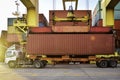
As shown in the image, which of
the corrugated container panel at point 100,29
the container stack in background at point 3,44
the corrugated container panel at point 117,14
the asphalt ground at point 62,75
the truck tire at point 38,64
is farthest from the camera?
the container stack in background at point 3,44

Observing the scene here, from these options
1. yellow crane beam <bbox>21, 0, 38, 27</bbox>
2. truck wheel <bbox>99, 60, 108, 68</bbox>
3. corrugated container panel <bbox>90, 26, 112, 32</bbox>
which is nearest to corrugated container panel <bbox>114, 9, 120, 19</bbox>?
yellow crane beam <bbox>21, 0, 38, 27</bbox>

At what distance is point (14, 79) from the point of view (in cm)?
1708

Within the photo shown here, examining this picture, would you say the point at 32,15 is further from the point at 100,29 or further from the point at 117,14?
the point at 117,14

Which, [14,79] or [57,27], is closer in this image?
[14,79]

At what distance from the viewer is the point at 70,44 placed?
3173 centimetres

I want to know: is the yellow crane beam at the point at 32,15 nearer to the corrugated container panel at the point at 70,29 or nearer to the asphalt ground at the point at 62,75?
the corrugated container panel at the point at 70,29

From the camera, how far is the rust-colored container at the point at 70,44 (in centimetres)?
3159

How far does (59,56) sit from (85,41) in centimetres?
268

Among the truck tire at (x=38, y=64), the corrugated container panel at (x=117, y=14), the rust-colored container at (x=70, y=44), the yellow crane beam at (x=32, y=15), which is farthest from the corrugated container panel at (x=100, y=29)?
the corrugated container panel at (x=117, y=14)

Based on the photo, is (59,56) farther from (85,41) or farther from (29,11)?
(29,11)

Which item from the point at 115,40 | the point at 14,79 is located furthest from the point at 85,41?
the point at 14,79

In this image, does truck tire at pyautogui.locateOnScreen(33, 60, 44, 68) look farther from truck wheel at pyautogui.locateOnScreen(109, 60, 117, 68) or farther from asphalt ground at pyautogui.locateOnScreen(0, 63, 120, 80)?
asphalt ground at pyautogui.locateOnScreen(0, 63, 120, 80)

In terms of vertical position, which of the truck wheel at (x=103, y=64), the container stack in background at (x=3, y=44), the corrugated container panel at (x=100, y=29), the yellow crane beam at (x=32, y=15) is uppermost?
the yellow crane beam at (x=32, y=15)

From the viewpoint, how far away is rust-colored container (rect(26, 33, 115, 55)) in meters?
31.6
